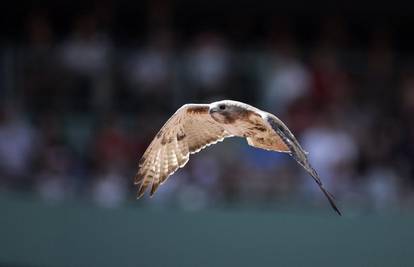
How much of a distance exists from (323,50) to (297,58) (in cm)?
43

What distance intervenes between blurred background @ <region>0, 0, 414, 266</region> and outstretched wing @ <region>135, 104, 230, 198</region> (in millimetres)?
1580

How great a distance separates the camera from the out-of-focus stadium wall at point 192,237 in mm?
10344

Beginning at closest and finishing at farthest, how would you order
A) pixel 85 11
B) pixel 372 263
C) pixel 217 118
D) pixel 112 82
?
pixel 217 118
pixel 372 263
pixel 112 82
pixel 85 11

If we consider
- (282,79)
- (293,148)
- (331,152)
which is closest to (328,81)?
(282,79)

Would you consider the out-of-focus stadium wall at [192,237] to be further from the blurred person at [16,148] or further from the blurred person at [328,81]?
the blurred person at [328,81]

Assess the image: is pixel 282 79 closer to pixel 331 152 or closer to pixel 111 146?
pixel 331 152

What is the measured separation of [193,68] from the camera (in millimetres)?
11312

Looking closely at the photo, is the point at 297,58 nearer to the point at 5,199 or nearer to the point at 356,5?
the point at 356,5

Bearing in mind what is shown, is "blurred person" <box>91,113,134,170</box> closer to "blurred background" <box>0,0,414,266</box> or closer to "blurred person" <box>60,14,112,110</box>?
"blurred background" <box>0,0,414,266</box>

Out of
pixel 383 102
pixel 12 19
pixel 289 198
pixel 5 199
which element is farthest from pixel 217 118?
pixel 12 19

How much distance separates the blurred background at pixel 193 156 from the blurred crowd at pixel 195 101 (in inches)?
0.5

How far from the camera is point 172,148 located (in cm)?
898

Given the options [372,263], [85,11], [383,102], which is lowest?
[372,263]

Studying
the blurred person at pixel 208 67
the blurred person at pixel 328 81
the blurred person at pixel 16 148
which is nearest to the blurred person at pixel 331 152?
the blurred person at pixel 328 81
